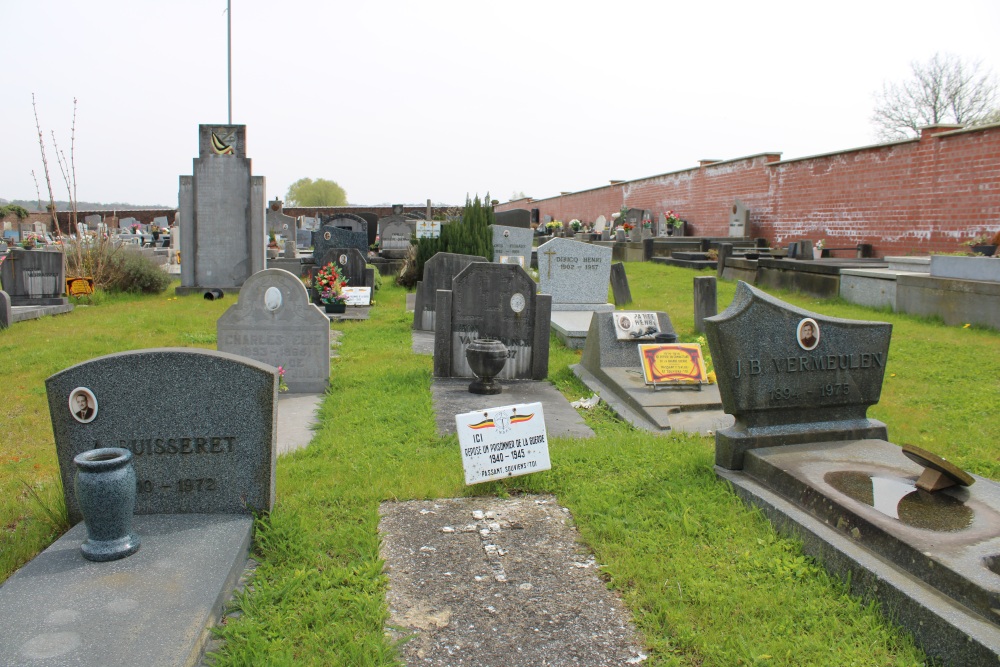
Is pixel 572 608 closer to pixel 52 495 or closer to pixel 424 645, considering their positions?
pixel 424 645

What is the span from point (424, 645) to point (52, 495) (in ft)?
7.47

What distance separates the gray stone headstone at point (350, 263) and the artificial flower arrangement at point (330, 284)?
1.01 m

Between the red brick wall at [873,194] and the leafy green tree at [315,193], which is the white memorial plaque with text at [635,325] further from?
the leafy green tree at [315,193]

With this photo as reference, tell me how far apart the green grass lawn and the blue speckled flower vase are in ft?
1.73

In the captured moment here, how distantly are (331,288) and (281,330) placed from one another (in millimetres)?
5179

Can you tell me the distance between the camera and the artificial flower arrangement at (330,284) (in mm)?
11680

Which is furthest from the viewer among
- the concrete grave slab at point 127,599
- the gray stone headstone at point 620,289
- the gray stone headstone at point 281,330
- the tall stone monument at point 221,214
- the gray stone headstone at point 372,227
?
the gray stone headstone at point 372,227

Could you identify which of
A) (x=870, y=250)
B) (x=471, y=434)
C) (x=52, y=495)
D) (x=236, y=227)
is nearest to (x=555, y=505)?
(x=471, y=434)

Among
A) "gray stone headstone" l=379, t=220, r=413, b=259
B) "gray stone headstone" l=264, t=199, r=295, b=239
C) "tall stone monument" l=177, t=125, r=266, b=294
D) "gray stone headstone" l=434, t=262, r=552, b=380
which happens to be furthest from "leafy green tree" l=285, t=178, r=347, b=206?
"gray stone headstone" l=434, t=262, r=552, b=380

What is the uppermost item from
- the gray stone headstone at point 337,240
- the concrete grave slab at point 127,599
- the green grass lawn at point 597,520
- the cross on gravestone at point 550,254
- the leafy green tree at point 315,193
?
the leafy green tree at point 315,193

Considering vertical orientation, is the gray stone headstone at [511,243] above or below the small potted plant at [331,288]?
above

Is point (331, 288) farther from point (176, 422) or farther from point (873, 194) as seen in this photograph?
point (873, 194)

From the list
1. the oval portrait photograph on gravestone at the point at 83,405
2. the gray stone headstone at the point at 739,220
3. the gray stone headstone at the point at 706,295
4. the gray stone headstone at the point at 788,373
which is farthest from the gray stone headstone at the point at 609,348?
the gray stone headstone at the point at 739,220

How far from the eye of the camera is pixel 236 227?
13.9 m
